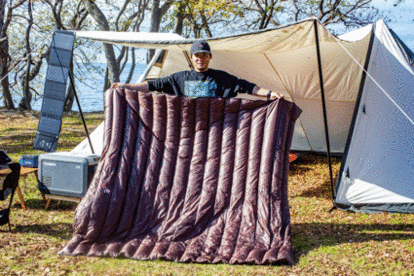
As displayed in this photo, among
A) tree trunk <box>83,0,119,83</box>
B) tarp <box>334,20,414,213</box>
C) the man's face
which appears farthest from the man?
tree trunk <box>83,0,119,83</box>

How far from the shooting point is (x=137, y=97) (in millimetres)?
4598

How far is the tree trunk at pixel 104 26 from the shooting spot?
14.2 m

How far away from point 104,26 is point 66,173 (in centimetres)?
1009

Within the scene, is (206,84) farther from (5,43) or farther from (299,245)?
(5,43)

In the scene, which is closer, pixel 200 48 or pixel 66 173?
pixel 200 48

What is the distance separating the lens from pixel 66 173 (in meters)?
5.11

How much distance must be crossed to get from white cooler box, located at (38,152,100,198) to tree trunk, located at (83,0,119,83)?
31.3ft

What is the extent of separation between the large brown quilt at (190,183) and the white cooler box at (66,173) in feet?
2.68

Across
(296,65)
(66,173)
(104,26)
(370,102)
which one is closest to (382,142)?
(370,102)

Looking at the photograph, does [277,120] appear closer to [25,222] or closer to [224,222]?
[224,222]

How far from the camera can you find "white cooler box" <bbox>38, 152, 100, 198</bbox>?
5055 millimetres

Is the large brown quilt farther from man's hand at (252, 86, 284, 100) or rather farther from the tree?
the tree

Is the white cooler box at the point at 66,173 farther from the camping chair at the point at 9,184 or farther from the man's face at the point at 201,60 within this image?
the man's face at the point at 201,60

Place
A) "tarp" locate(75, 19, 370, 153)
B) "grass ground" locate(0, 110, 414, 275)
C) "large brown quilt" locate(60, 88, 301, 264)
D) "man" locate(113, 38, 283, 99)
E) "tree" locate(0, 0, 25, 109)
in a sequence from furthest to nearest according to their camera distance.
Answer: "tree" locate(0, 0, 25, 109), "tarp" locate(75, 19, 370, 153), "man" locate(113, 38, 283, 99), "large brown quilt" locate(60, 88, 301, 264), "grass ground" locate(0, 110, 414, 275)
